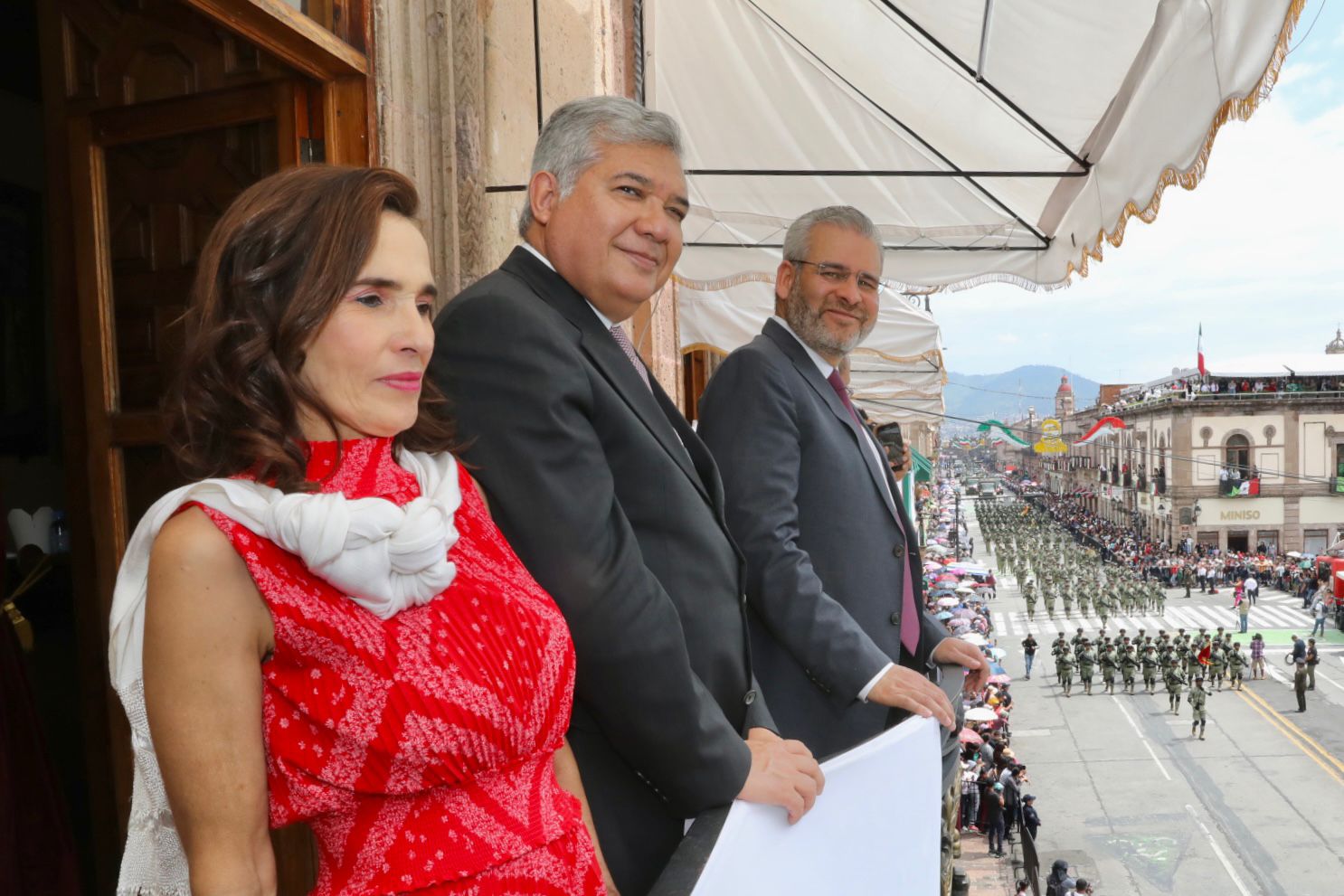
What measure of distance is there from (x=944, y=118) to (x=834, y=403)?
2.97m

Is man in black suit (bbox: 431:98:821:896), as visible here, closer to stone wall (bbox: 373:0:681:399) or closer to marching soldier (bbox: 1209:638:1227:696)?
stone wall (bbox: 373:0:681:399)

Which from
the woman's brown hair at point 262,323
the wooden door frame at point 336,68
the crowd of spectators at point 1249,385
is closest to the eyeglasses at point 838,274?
the wooden door frame at point 336,68

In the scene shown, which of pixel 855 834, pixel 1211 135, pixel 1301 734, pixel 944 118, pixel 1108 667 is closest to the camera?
pixel 855 834

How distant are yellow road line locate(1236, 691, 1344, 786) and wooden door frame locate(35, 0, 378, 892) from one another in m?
22.9

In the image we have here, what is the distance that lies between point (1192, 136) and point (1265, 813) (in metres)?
19.2

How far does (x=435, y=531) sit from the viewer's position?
1161mm

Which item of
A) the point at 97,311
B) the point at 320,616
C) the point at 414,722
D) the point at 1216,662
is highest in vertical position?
the point at 97,311

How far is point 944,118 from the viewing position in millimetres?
4883

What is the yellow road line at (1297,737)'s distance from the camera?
2000 centimetres

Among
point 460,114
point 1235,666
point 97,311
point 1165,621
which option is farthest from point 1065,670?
point 97,311

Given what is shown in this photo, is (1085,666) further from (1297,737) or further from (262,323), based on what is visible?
(262,323)

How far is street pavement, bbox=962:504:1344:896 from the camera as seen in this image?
15.6 meters

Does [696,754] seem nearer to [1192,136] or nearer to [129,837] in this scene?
[129,837]

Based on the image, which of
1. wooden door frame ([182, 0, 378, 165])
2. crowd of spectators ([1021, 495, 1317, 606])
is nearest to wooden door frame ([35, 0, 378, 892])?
wooden door frame ([182, 0, 378, 165])
